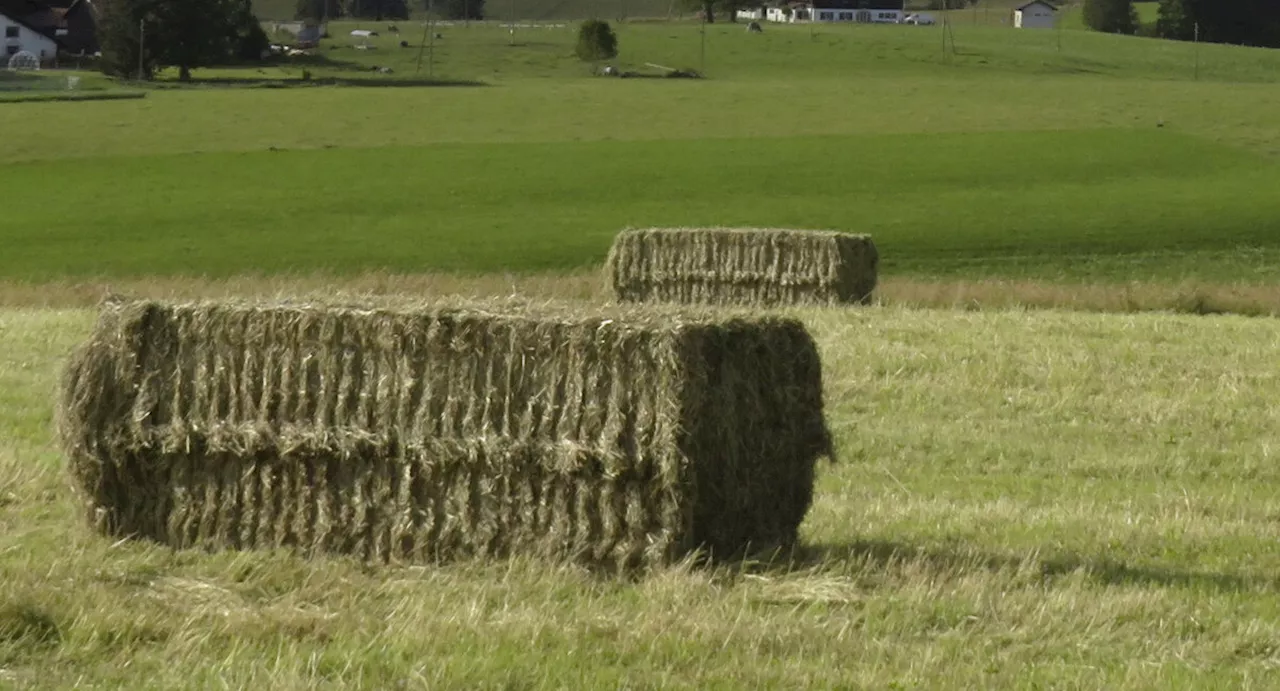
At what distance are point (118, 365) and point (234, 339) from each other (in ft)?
2.18

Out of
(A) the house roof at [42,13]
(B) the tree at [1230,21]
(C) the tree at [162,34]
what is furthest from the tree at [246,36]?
(B) the tree at [1230,21]

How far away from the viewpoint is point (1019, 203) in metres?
50.8

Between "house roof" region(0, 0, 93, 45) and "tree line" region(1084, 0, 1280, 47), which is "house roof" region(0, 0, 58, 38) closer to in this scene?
Result: "house roof" region(0, 0, 93, 45)

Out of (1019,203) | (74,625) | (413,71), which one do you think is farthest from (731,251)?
(413,71)

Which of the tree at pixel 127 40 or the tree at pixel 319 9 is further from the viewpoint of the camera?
the tree at pixel 319 9

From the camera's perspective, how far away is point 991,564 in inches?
357

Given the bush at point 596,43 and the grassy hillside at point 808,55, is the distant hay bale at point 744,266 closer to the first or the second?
the grassy hillside at point 808,55

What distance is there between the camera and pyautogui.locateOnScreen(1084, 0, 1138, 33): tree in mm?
165375

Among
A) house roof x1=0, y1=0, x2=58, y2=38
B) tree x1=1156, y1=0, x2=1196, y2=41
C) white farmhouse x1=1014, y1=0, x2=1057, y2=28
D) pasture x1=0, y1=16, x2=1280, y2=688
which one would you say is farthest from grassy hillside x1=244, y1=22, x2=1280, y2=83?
white farmhouse x1=1014, y1=0, x2=1057, y2=28

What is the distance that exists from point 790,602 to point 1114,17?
16596 cm

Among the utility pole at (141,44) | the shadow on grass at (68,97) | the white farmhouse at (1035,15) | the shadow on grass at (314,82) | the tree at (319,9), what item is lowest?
the shadow on grass at (68,97)

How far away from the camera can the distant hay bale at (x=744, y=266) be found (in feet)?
84.4

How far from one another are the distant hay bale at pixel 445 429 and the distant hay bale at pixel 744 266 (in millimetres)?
16291

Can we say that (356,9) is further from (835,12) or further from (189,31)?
(189,31)
